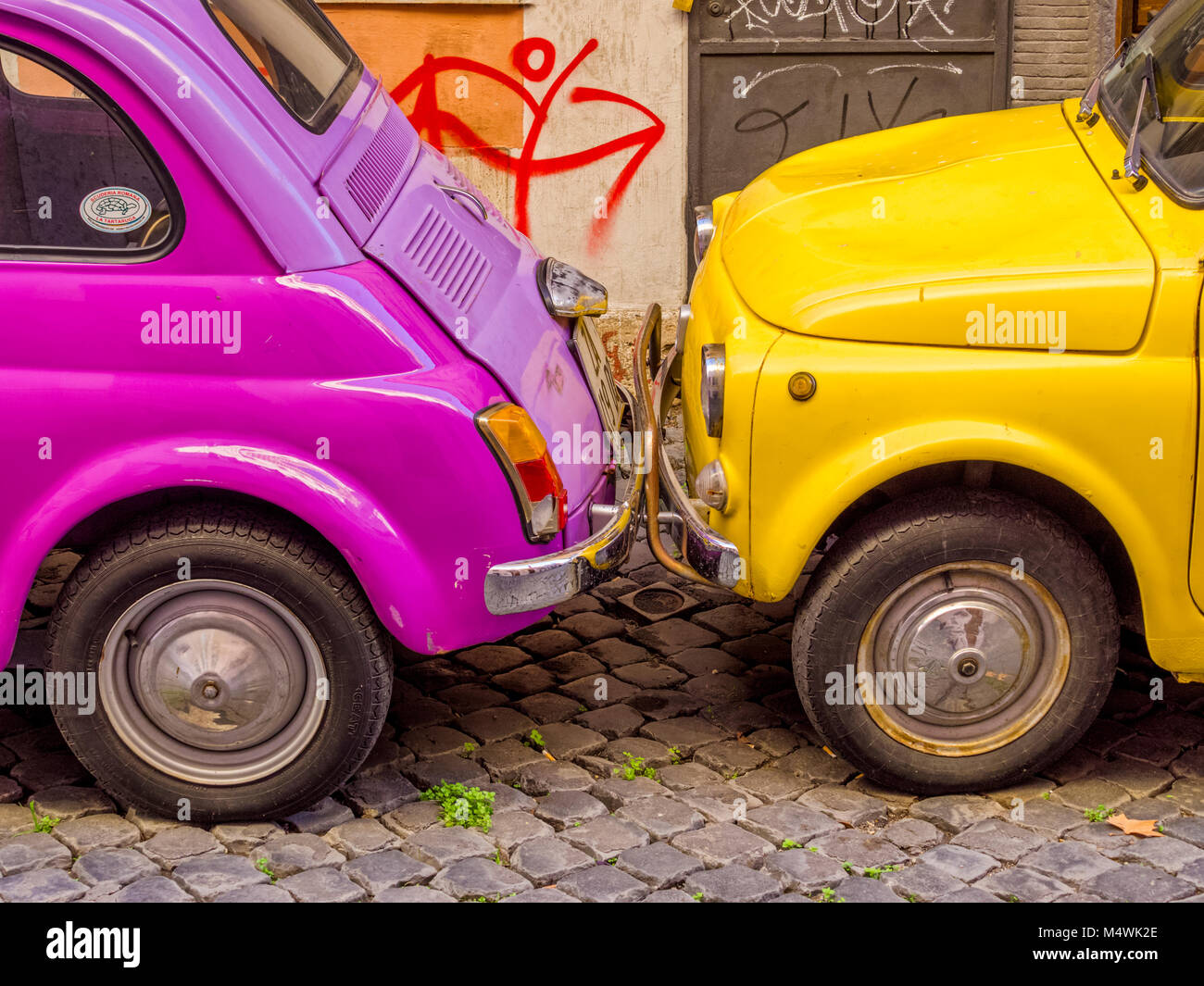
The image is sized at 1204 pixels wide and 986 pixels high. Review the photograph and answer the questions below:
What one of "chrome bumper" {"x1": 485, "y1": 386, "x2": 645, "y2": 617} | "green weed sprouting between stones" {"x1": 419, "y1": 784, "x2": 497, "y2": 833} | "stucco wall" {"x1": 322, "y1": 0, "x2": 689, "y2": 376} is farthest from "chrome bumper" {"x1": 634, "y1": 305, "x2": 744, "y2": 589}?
"stucco wall" {"x1": 322, "y1": 0, "x2": 689, "y2": 376}

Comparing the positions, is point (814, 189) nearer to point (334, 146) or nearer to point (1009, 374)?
point (1009, 374)

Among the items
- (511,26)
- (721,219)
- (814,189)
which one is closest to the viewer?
(814,189)

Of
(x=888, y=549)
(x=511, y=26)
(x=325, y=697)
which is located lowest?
(x=325, y=697)

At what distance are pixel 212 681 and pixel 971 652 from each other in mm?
2014

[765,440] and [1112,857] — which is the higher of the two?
[765,440]

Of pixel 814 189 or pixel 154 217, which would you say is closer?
pixel 154 217

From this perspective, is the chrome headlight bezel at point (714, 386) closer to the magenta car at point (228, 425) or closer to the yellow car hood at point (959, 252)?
the yellow car hood at point (959, 252)

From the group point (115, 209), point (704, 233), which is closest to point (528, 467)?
point (115, 209)

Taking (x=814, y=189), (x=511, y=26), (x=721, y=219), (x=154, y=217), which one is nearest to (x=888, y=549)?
(x=814, y=189)

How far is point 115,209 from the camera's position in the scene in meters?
3.70

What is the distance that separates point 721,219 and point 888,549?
1.62m

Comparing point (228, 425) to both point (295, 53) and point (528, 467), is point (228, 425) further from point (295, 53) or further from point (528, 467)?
point (295, 53)
